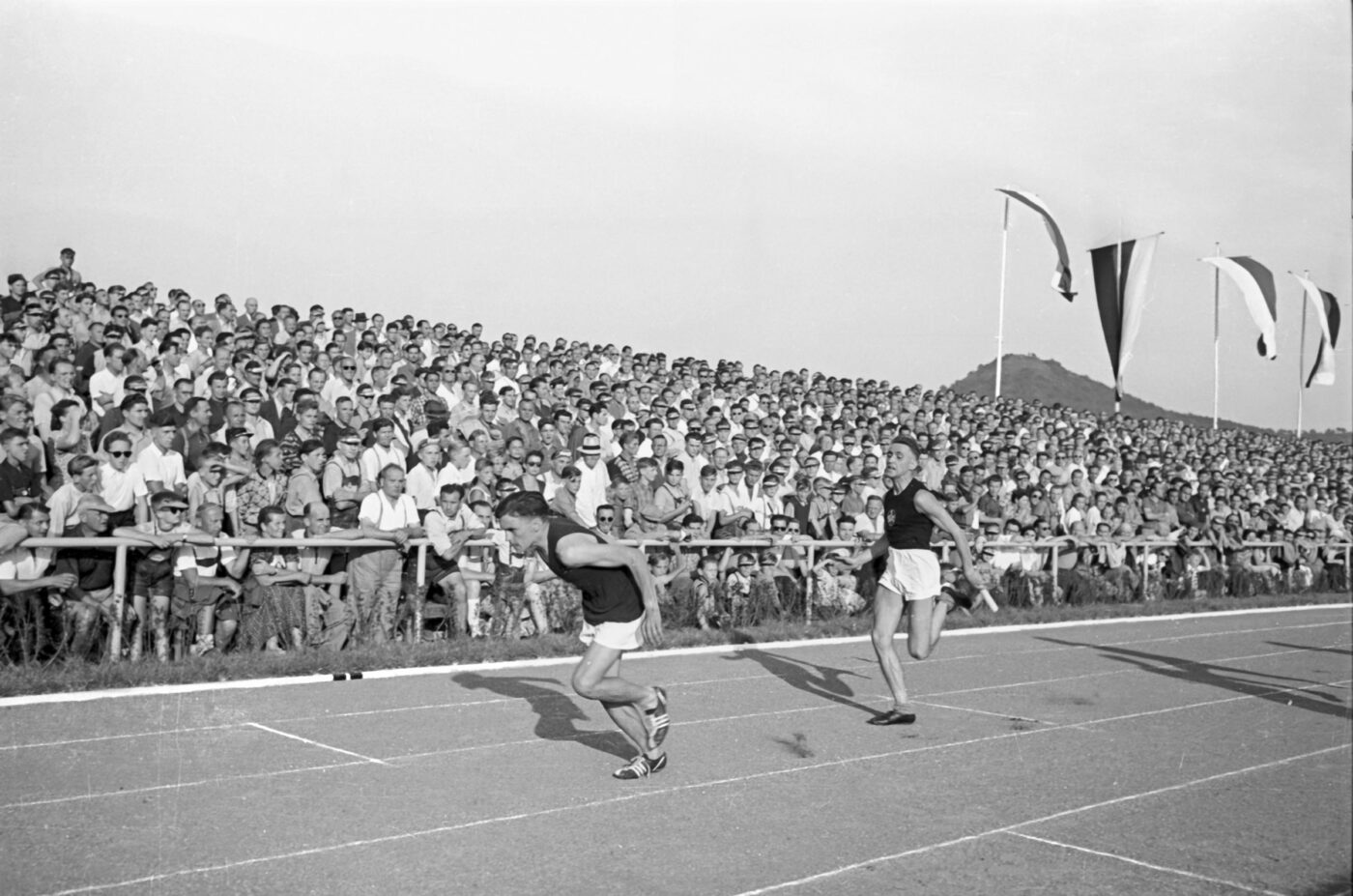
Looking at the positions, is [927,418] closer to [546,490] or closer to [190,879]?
[546,490]

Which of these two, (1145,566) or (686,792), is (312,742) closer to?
(686,792)

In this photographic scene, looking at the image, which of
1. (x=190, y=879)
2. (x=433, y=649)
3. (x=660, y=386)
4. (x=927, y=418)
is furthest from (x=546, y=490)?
(x=927, y=418)

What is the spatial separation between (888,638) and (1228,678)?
5376mm

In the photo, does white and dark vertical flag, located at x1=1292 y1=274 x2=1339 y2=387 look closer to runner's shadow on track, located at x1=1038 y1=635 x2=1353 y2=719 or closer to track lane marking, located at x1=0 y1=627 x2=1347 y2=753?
track lane marking, located at x1=0 y1=627 x2=1347 y2=753

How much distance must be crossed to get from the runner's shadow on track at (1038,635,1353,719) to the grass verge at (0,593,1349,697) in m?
2.98

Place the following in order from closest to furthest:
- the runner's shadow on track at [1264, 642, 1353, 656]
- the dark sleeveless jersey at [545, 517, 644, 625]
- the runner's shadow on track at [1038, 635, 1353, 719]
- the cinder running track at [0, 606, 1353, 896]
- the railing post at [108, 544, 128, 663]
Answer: the cinder running track at [0, 606, 1353, 896] → the dark sleeveless jersey at [545, 517, 644, 625] → the railing post at [108, 544, 128, 663] → the runner's shadow on track at [1038, 635, 1353, 719] → the runner's shadow on track at [1264, 642, 1353, 656]

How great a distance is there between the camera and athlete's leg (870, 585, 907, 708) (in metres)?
10.6

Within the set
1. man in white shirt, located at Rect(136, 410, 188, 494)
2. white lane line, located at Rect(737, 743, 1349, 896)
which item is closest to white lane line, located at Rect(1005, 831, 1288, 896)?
white lane line, located at Rect(737, 743, 1349, 896)

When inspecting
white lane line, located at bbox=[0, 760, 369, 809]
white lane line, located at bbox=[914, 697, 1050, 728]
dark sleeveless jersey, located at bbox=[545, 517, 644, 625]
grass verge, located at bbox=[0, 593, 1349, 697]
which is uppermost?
dark sleeveless jersey, located at bbox=[545, 517, 644, 625]

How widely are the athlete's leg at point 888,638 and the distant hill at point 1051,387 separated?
212 ft

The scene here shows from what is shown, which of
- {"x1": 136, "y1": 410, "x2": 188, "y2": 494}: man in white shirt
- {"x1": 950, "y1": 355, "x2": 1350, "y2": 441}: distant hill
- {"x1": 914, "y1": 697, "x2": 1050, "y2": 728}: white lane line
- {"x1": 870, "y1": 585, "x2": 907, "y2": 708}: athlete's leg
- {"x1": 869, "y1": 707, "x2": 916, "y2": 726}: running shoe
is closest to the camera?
{"x1": 869, "y1": 707, "x2": 916, "y2": 726}: running shoe

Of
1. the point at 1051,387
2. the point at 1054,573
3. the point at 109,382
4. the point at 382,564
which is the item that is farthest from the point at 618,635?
the point at 1051,387

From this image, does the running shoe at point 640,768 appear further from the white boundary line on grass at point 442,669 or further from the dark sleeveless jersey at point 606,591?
the white boundary line on grass at point 442,669

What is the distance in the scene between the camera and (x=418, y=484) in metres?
14.4
